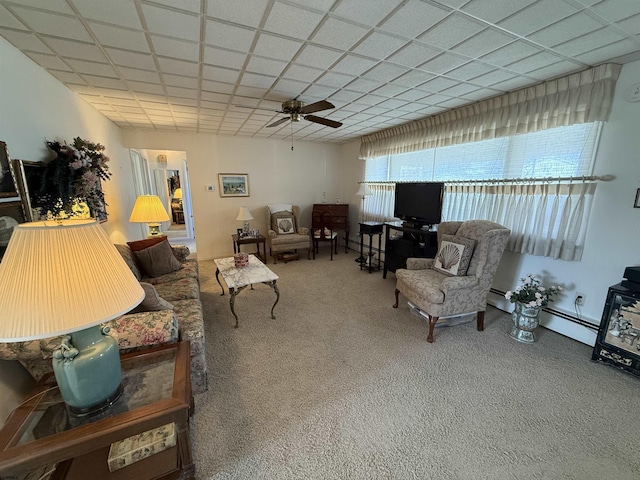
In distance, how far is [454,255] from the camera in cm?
266

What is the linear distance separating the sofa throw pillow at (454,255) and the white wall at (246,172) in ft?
10.7

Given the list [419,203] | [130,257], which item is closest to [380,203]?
[419,203]

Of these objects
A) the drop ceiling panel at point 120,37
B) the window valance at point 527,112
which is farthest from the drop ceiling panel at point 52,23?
the window valance at point 527,112

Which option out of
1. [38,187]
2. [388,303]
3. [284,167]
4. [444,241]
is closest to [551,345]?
[444,241]

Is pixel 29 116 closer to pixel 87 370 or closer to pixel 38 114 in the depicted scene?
pixel 38 114

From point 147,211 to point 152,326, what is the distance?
2.44 metres

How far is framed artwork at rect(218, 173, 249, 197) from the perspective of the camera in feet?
16.5

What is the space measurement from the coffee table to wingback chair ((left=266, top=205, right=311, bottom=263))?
1.59 meters

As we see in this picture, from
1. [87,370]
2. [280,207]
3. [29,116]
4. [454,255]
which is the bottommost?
[87,370]

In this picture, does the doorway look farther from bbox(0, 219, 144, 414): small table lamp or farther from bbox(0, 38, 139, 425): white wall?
bbox(0, 219, 144, 414): small table lamp

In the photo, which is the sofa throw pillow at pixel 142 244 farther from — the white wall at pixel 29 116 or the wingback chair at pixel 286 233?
the wingback chair at pixel 286 233

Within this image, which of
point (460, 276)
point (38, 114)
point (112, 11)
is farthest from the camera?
point (460, 276)

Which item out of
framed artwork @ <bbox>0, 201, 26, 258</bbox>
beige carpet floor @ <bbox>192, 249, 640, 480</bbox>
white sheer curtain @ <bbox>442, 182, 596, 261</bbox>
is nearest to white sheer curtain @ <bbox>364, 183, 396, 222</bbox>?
white sheer curtain @ <bbox>442, 182, 596, 261</bbox>

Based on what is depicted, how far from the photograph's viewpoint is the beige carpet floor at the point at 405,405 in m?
1.35
